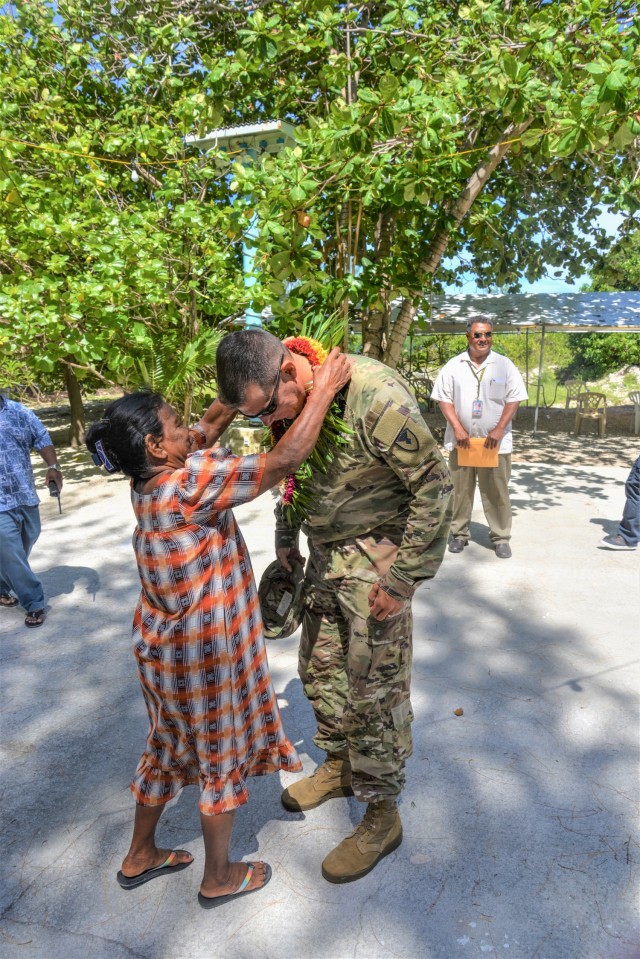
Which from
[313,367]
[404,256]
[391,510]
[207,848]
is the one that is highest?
[404,256]

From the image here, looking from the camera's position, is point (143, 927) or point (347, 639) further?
point (347, 639)

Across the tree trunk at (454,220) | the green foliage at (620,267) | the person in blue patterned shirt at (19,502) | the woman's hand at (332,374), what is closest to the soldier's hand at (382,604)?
the woman's hand at (332,374)

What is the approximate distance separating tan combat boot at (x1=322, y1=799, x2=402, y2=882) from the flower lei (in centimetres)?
112

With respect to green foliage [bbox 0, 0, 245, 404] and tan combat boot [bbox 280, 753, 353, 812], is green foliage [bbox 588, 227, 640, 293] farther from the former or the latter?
tan combat boot [bbox 280, 753, 353, 812]

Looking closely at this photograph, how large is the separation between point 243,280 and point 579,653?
479 cm

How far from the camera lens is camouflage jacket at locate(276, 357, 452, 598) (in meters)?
2.06

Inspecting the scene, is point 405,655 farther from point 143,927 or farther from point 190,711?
point 143,927

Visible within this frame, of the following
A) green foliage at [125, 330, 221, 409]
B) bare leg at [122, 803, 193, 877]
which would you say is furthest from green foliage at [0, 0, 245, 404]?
bare leg at [122, 803, 193, 877]

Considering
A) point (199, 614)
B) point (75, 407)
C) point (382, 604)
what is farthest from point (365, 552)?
point (75, 407)

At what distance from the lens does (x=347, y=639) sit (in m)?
2.49

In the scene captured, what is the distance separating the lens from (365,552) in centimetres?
227

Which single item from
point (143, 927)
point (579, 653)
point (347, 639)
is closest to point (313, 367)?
point (347, 639)

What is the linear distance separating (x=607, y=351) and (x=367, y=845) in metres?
20.9

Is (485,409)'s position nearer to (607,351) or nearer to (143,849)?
(143,849)
